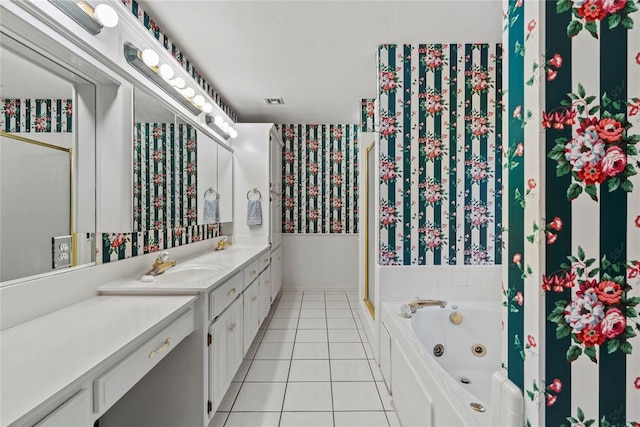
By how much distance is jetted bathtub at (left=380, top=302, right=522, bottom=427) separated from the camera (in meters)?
1.48

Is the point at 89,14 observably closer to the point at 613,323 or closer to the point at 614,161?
the point at 614,161

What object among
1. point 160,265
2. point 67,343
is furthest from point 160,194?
point 67,343

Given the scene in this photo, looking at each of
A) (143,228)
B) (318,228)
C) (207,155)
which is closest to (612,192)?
(143,228)

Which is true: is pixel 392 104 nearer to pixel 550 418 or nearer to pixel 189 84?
pixel 189 84

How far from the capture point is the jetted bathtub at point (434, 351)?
58.1 inches

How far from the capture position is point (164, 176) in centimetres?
222

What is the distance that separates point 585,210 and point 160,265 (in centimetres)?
212

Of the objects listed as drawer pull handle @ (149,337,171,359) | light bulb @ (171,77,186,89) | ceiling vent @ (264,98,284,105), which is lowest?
drawer pull handle @ (149,337,171,359)

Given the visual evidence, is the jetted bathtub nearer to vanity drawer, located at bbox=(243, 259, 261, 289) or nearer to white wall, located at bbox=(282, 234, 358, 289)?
vanity drawer, located at bbox=(243, 259, 261, 289)

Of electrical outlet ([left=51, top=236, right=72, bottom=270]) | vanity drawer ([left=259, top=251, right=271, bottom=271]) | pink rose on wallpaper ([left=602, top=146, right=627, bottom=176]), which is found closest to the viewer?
pink rose on wallpaper ([left=602, top=146, right=627, bottom=176])

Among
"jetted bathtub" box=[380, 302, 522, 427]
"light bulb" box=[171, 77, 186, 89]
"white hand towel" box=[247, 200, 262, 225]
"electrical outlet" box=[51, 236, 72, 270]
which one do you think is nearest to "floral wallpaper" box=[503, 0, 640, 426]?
"jetted bathtub" box=[380, 302, 522, 427]

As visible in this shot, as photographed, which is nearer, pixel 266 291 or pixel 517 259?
pixel 517 259

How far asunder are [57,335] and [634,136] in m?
1.68

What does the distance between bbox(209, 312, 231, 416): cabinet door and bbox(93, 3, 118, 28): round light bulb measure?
5.13 ft
